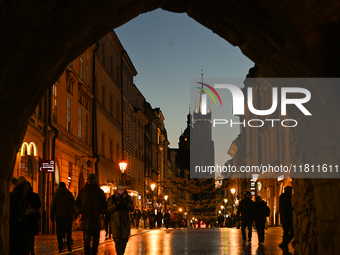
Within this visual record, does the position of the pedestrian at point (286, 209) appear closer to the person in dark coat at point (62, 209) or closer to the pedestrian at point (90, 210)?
the person in dark coat at point (62, 209)

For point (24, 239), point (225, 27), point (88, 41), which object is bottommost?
point (24, 239)

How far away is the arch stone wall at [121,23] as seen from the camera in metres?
7.22

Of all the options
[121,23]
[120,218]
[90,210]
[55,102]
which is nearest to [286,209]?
[120,218]

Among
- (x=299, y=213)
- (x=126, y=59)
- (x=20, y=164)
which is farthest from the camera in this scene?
(x=126, y=59)

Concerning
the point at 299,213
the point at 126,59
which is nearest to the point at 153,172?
the point at 126,59

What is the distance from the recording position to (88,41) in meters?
8.74

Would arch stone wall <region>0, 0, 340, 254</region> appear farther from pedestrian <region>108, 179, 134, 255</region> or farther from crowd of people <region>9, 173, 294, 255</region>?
pedestrian <region>108, 179, 134, 255</region>

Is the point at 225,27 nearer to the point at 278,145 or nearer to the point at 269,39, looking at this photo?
the point at 269,39

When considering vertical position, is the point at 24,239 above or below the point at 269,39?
below

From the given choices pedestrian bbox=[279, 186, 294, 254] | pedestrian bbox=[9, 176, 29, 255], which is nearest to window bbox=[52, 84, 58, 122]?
pedestrian bbox=[279, 186, 294, 254]

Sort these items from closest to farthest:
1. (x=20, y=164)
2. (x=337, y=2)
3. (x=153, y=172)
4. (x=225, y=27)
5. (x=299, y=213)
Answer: (x=337, y=2), (x=225, y=27), (x=299, y=213), (x=20, y=164), (x=153, y=172)

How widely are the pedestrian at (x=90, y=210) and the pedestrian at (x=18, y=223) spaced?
63.6 inches

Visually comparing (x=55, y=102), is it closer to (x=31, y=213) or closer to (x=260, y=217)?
(x=260, y=217)

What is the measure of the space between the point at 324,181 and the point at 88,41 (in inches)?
178
